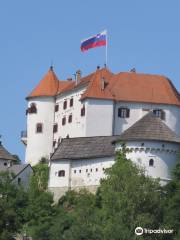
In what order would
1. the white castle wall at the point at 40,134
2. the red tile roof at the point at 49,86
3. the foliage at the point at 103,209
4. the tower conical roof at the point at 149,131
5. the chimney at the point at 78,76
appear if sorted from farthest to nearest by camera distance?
the chimney at the point at 78,76 → the red tile roof at the point at 49,86 → the white castle wall at the point at 40,134 → the tower conical roof at the point at 149,131 → the foliage at the point at 103,209

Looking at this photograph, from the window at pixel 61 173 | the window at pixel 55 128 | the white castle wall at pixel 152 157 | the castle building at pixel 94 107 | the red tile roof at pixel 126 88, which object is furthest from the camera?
the window at pixel 55 128

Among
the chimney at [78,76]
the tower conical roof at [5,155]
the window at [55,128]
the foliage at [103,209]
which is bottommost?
the foliage at [103,209]

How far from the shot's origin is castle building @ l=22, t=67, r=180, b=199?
131 m

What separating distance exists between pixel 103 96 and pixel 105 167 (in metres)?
13.5

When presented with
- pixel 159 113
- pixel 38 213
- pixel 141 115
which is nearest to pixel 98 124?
pixel 141 115

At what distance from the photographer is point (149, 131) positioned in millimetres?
131750

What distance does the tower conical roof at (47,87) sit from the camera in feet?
501

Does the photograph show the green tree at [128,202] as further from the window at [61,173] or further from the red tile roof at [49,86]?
the red tile roof at [49,86]

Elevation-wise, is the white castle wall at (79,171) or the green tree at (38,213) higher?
the white castle wall at (79,171)

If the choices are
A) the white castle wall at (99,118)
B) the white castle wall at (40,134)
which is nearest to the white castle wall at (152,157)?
the white castle wall at (99,118)

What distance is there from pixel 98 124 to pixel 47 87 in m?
11.7

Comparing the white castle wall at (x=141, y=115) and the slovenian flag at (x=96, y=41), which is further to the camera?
the slovenian flag at (x=96, y=41)

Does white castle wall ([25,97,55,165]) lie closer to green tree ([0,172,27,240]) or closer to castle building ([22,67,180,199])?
castle building ([22,67,180,199])

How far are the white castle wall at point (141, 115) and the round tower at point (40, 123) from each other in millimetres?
8194
